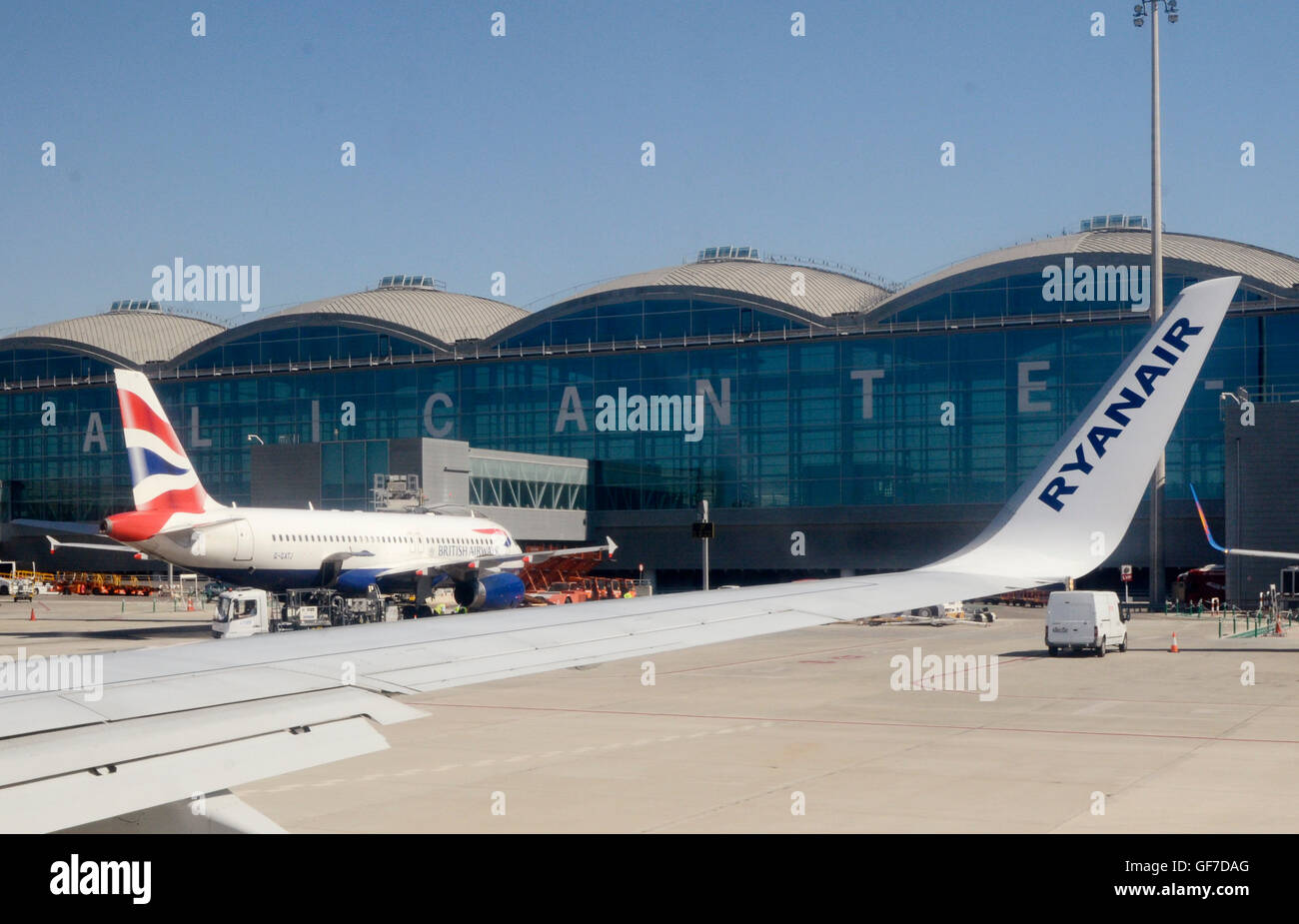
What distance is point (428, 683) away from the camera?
19.7ft

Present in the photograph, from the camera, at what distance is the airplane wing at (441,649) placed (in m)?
5.24

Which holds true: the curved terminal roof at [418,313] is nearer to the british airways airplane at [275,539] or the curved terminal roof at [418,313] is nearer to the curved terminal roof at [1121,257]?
the curved terminal roof at [1121,257]

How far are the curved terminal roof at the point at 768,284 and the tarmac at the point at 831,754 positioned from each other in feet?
179

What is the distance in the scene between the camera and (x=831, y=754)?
64.7ft

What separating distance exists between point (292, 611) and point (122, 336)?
71.0 metres

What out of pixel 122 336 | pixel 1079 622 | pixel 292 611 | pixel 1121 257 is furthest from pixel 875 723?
pixel 122 336

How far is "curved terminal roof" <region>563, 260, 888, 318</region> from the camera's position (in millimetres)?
89188

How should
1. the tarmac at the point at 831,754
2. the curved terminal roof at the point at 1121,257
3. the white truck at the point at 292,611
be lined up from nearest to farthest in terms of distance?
the tarmac at the point at 831,754, the white truck at the point at 292,611, the curved terminal roof at the point at 1121,257

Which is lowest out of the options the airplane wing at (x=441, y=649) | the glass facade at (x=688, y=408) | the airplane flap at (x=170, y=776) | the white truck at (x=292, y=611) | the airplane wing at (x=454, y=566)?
the white truck at (x=292, y=611)

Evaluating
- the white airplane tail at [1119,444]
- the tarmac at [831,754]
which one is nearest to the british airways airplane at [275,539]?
the tarmac at [831,754]

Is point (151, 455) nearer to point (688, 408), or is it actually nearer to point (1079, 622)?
point (1079, 622)

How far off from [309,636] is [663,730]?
16.6 m

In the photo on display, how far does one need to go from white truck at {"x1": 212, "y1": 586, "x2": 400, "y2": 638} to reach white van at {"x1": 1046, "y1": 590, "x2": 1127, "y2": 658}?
76.6 feet
